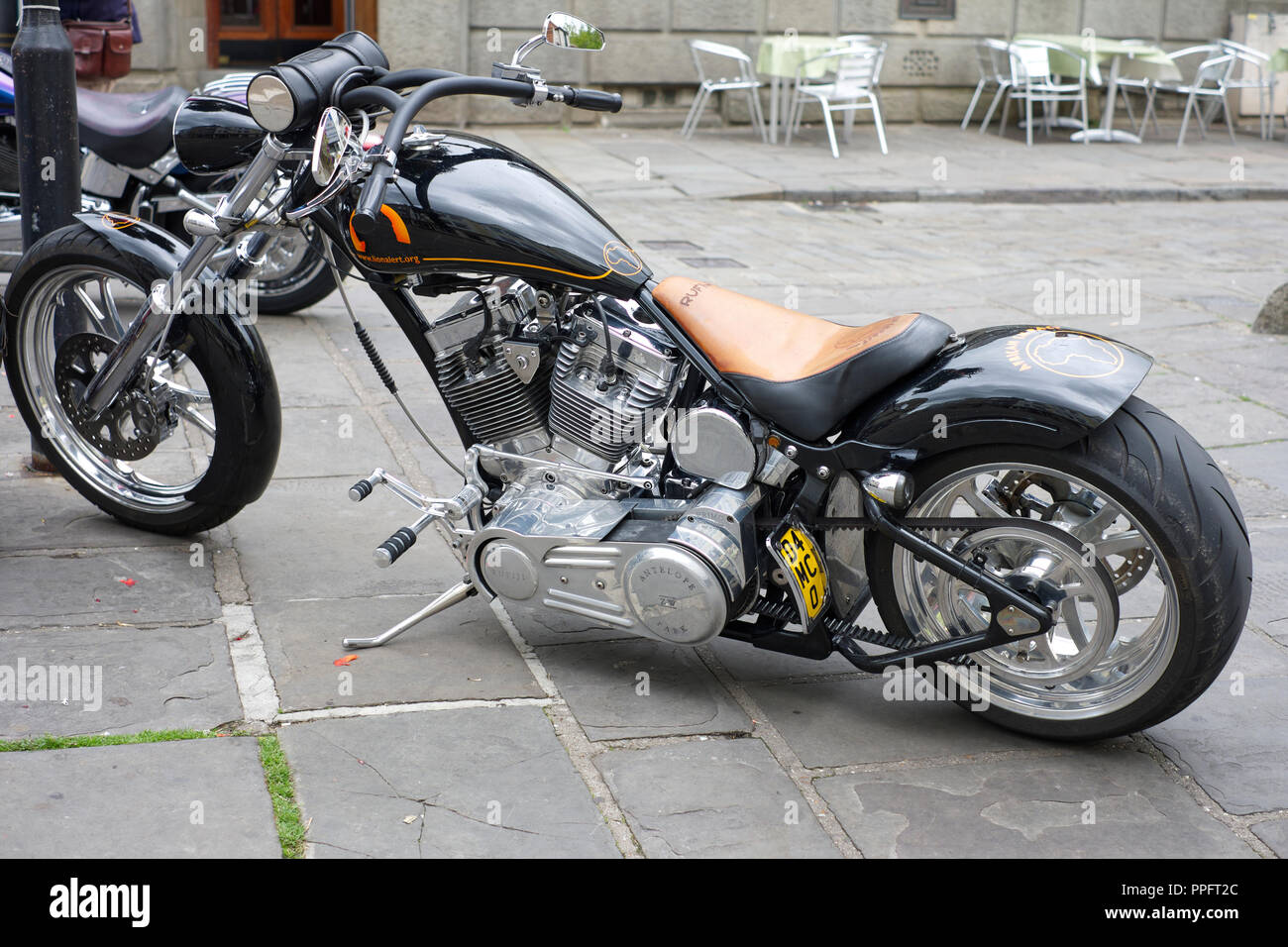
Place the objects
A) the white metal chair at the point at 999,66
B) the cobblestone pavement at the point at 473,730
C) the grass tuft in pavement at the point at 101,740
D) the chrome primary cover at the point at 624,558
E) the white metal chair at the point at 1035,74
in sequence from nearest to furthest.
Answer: the cobblestone pavement at the point at 473,730 < the grass tuft in pavement at the point at 101,740 < the chrome primary cover at the point at 624,558 < the white metal chair at the point at 1035,74 < the white metal chair at the point at 999,66

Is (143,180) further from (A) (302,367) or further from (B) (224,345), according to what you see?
(B) (224,345)

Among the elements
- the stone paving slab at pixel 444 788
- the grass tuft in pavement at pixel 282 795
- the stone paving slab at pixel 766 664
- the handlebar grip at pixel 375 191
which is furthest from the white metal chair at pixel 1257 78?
the grass tuft in pavement at pixel 282 795

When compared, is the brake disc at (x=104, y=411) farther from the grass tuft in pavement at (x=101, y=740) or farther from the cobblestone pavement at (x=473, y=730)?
the grass tuft in pavement at (x=101, y=740)

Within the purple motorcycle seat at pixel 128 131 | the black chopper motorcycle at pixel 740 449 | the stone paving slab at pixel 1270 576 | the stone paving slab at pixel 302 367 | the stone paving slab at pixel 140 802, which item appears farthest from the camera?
the purple motorcycle seat at pixel 128 131

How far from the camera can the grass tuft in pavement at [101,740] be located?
2924 millimetres

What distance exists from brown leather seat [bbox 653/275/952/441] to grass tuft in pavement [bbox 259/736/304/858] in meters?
1.21

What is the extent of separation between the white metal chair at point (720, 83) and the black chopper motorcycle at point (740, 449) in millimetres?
9753

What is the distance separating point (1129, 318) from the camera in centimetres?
690

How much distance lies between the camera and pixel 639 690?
10.8 feet

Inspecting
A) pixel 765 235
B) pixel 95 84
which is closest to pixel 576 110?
pixel 765 235

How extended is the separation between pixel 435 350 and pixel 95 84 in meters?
5.35

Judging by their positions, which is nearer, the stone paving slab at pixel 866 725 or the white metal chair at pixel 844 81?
the stone paving slab at pixel 866 725

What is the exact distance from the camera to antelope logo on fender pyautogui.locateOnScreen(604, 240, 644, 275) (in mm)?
3082
